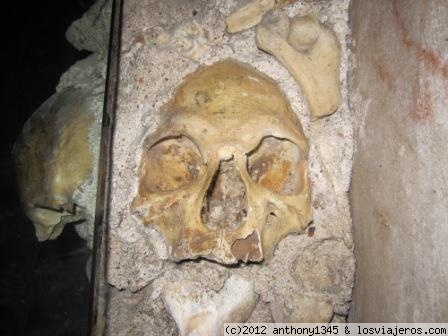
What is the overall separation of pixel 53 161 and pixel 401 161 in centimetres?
72

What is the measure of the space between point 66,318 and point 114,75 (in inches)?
17.4

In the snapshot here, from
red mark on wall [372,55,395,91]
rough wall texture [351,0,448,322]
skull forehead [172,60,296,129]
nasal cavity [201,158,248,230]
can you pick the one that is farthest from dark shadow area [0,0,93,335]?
red mark on wall [372,55,395,91]

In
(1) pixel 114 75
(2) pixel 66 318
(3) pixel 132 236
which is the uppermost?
(1) pixel 114 75

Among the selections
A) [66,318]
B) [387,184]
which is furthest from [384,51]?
[66,318]

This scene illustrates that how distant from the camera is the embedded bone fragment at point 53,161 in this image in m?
0.82

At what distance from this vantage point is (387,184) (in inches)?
22.0

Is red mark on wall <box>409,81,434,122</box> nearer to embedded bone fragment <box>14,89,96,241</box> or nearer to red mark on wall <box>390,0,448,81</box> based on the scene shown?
red mark on wall <box>390,0,448,81</box>

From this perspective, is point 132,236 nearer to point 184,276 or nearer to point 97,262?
point 184,276

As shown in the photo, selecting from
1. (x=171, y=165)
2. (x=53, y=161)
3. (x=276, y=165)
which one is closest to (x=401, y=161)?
(x=276, y=165)

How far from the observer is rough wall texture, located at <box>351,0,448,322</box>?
43 cm

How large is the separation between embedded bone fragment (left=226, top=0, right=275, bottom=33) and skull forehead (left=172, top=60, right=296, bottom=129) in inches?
4.6

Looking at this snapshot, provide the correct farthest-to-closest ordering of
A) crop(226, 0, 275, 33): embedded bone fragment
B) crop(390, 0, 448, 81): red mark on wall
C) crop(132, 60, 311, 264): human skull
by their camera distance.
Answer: crop(226, 0, 275, 33): embedded bone fragment < crop(132, 60, 311, 264): human skull < crop(390, 0, 448, 81): red mark on wall

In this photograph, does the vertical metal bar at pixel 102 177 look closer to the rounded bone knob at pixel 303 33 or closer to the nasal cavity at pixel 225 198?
the nasal cavity at pixel 225 198

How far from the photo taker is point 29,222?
83 centimetres
